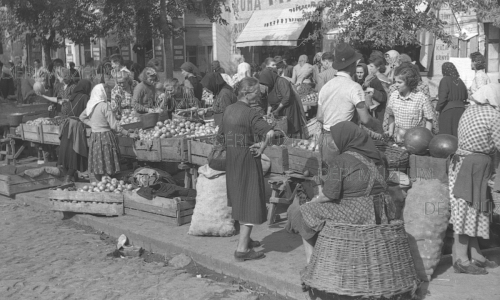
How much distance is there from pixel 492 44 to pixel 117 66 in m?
9.82

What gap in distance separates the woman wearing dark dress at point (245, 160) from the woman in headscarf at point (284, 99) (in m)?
3.74

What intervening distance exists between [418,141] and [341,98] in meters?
0.97

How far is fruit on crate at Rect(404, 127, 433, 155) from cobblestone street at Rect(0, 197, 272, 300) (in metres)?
2.38

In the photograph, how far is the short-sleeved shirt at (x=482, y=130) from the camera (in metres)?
5.82

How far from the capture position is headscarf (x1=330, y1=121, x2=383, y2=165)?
5.51 metres

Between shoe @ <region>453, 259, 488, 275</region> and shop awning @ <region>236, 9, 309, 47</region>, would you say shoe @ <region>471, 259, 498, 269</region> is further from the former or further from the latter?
shop awning @ <region>236, 9, 309, 47</region>

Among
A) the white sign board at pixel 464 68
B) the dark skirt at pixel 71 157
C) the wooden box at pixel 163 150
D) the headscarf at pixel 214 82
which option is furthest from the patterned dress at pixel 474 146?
the white sign board at pixel 464 68

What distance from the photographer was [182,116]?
11.2 meters

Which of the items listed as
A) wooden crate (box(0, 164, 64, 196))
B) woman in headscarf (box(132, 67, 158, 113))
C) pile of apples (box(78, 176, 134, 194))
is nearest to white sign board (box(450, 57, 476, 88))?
woman in headscarf (box(132, 67, 158, 113))

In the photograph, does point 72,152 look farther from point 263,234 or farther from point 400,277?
point 400,277

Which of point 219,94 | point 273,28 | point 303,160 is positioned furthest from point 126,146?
point 273,28

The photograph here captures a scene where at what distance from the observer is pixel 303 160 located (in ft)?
26.3

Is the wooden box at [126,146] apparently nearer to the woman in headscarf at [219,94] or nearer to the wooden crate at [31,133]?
the woman in headscarf at [219,94]

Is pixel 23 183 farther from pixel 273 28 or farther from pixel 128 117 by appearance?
pixel 273 28
